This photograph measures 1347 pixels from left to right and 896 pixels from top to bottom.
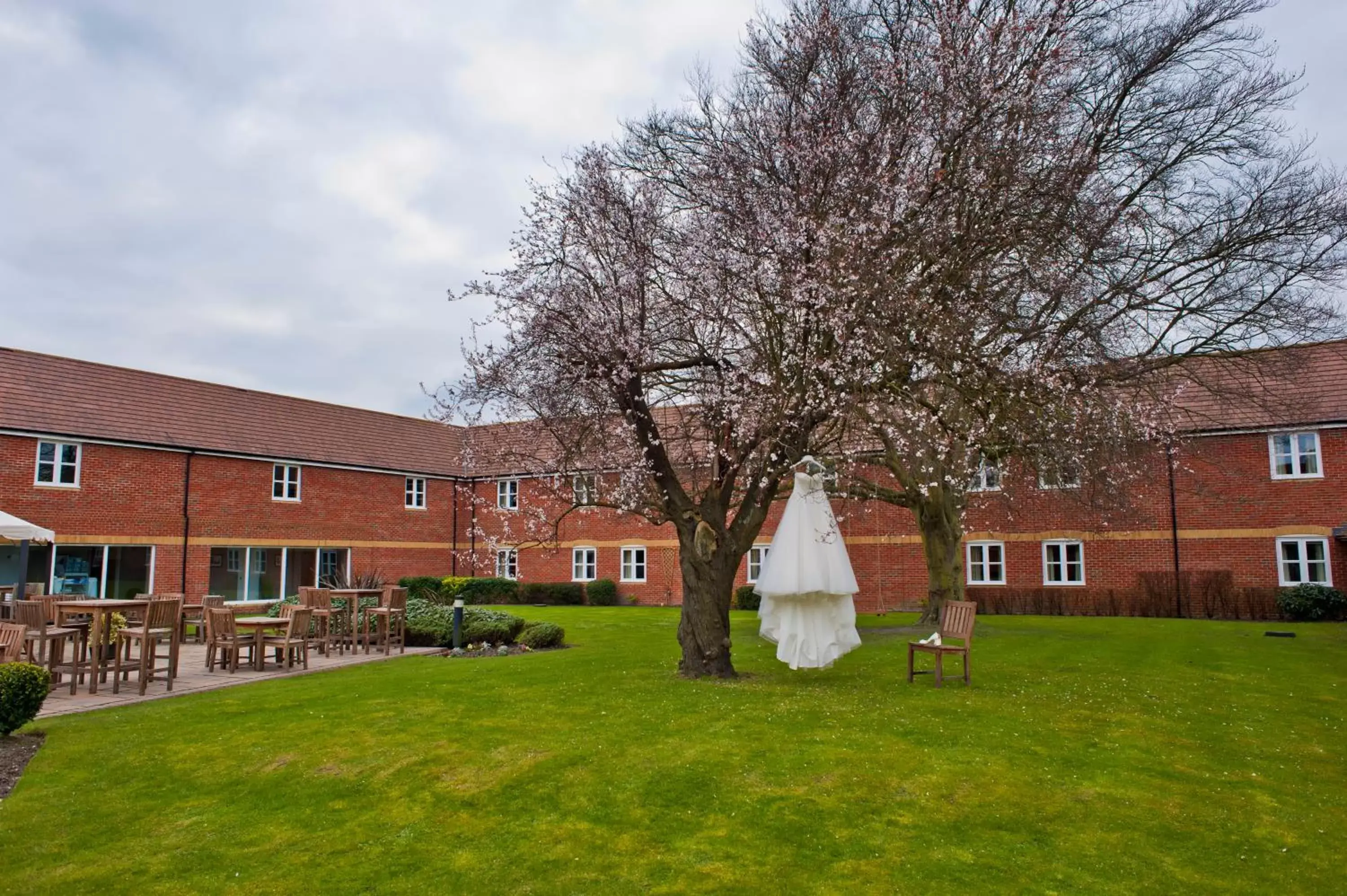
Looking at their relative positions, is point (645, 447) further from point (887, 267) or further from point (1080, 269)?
point (1080, 269)

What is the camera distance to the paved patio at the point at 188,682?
421 inches

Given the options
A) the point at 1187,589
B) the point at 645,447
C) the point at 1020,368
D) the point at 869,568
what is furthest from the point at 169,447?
the point at 1187,589

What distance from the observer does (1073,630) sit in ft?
59.9

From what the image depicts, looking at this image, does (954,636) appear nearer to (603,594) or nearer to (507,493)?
(603,594)

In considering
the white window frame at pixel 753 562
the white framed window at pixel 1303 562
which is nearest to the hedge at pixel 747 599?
Result: the white window frame at pixel 753 562

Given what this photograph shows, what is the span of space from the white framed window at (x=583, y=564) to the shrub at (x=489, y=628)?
15821mm

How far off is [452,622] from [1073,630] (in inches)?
500

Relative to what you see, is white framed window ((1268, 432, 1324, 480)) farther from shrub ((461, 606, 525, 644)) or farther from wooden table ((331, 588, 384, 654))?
wooden table ((331, 588, 384, 654))

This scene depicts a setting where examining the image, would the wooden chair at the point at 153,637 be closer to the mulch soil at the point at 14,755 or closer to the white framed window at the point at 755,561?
the mulch soil at the point at 14,755

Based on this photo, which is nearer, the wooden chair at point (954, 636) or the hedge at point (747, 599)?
the wooden chair at point (954, 636)

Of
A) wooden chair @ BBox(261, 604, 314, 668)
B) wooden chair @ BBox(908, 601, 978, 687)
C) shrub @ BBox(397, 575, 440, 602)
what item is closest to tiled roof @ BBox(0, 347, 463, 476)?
shrub @ BBox(397, 575, 440, 602)

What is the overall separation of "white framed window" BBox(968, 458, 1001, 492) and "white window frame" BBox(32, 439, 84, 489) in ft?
71.3

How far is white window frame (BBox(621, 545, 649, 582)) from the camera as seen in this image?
105 ft

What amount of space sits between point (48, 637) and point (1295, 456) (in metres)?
26.8
